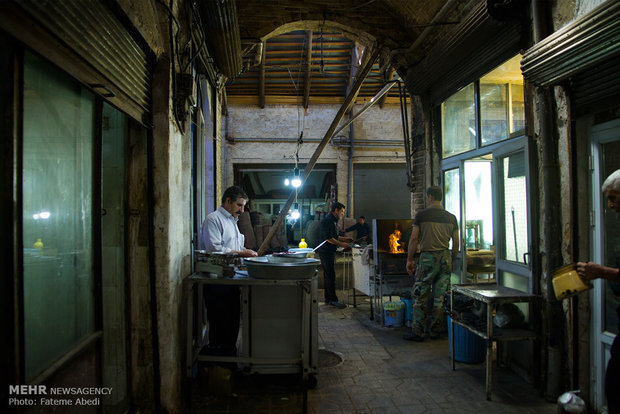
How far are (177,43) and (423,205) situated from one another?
5210 mm

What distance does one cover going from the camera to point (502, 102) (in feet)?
A: 18.4

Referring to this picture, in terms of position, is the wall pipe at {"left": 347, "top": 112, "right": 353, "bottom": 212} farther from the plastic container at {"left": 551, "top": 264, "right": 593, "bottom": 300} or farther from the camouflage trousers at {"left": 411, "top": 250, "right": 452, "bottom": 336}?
the plastic container at {"left": 551, "top": 264, "right": 593, "bottom": 300}

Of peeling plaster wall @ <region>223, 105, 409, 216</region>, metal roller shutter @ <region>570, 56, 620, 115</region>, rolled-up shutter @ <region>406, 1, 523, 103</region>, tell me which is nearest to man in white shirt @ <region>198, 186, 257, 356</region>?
rolled-up shutter @ <region>406, 1, 523, 103</region>

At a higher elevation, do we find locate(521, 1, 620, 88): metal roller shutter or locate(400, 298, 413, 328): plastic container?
locate(521, 1, 620, 88): metal roller shutter

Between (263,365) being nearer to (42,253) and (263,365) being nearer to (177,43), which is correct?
(42,253)

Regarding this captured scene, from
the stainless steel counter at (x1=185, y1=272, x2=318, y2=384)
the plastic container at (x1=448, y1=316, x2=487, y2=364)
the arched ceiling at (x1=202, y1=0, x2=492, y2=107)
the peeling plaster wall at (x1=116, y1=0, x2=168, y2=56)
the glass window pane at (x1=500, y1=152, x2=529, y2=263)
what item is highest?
the arched ceiling at (x1=202, y1=0, x2=492, y2=107)

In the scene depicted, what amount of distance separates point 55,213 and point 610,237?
4.55 m

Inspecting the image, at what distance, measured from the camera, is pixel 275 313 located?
441 centimetres

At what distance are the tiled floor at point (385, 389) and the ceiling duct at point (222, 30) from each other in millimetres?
4175

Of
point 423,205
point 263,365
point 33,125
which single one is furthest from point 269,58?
point 33,125

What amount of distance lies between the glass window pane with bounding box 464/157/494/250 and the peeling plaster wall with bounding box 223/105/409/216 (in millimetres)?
6419

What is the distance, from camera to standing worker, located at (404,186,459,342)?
5875 millimetres

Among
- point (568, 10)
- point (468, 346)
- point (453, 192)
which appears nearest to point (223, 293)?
point (468, 346)

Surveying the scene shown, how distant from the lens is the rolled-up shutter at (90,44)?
1838mm
